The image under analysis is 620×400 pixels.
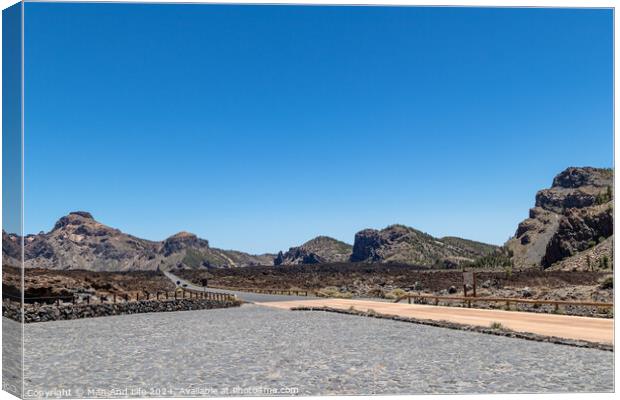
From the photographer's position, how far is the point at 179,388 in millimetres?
10898

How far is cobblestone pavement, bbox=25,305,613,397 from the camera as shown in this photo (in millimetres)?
10742

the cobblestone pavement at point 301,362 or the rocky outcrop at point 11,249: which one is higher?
the rocky outcrop at point 11,249

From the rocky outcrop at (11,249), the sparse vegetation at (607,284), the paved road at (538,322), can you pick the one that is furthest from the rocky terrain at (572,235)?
the rocky outcrop at (11,249)

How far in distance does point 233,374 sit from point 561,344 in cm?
949

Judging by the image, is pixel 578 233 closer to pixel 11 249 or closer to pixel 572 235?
pixel 572 235

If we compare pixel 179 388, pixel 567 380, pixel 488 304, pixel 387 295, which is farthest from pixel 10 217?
pixel 387 295

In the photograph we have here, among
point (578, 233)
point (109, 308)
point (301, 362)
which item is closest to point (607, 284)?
point (109, 308)

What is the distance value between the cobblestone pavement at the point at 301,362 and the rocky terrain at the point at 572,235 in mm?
33662

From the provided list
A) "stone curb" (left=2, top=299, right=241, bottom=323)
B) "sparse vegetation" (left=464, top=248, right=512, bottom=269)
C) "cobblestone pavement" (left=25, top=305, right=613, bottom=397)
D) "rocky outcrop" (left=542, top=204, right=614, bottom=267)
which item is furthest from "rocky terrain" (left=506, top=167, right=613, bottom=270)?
"cobblestone pavement" (left=25, top=305, right=613, bottom=397)

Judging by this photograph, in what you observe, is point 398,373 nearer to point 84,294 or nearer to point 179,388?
point 179,388

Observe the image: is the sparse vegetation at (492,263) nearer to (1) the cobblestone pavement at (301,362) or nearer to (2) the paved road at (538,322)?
(2) the paved road at (538,322)

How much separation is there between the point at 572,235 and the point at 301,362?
121m

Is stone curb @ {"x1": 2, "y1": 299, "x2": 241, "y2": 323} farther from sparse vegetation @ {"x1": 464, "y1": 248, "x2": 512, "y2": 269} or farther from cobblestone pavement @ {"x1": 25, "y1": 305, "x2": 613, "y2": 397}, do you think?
sparse vegetation @ {"x1": 464, "y1": 248, "x2": 512, "y2": 269}

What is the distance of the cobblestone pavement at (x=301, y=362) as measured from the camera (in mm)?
10742
